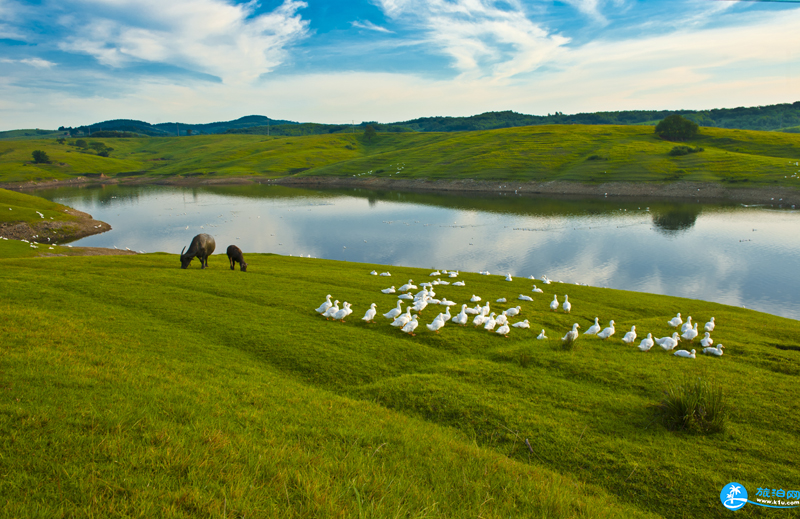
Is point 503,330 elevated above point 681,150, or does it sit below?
below

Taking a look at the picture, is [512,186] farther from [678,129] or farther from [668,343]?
[668,343]

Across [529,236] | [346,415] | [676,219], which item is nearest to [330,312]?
[346,415]

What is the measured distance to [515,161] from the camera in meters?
127

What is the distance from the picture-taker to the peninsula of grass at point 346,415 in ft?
17.5

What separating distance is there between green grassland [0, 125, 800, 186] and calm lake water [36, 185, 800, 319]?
842 inches

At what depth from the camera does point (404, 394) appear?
35.9ft

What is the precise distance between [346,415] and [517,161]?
12800cm

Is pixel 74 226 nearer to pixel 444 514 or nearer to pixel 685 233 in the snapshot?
pixel 444 514

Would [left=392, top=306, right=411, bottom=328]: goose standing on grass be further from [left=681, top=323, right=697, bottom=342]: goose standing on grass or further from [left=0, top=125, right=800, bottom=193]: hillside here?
[left=0, top=125, right=800, bottom=193]: hillside

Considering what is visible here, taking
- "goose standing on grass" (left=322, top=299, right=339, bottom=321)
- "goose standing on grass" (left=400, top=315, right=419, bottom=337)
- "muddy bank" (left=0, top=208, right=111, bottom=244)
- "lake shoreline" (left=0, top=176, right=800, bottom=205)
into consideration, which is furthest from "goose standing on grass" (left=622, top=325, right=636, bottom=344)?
"lake shoreline" (left=0, top=176, right=800, bottom=205)

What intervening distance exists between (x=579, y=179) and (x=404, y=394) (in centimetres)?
10946

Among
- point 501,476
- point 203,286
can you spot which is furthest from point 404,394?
point 203,286

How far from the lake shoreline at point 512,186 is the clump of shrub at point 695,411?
3859 inches

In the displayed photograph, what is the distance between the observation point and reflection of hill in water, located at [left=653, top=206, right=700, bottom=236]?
196 feet
